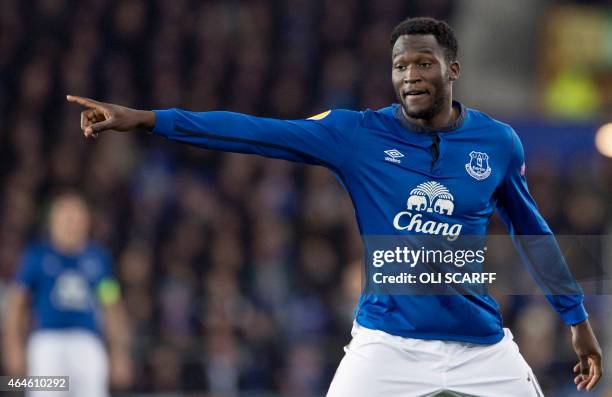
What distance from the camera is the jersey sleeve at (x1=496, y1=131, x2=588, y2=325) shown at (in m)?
4.79

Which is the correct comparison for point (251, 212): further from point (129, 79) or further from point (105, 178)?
point (129, 79)

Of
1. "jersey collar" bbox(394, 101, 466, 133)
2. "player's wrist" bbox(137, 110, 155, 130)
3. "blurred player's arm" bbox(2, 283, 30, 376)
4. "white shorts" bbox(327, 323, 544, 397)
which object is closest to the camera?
"player's wrist" bbox(137, 110, 155, 130)

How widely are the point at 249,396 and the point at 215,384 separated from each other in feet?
1.08

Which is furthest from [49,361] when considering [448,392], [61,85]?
[448,392]

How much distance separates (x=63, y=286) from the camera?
29.6 feet

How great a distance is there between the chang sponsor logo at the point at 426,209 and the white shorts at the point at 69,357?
5.03 meters

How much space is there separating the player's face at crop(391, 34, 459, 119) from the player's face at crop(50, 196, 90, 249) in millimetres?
4887

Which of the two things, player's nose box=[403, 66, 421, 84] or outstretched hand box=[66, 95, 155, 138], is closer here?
outstretched hand box=[66, 95, 155, 138]

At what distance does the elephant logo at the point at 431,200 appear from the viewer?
456 centimetres

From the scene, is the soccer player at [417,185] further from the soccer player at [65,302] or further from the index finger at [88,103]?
the soccer player at [65,302]

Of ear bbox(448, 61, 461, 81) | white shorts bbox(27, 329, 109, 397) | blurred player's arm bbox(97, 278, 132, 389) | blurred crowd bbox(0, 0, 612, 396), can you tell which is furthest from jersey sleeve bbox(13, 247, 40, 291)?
ear bbox(448, 61, 461, 81)

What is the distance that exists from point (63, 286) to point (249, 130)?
4884 mm

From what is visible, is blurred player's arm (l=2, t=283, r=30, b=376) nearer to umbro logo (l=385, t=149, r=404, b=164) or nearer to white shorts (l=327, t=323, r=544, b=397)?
white shorts (l=327, t=323, r=544, b=397)

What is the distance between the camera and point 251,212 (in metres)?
11.9
